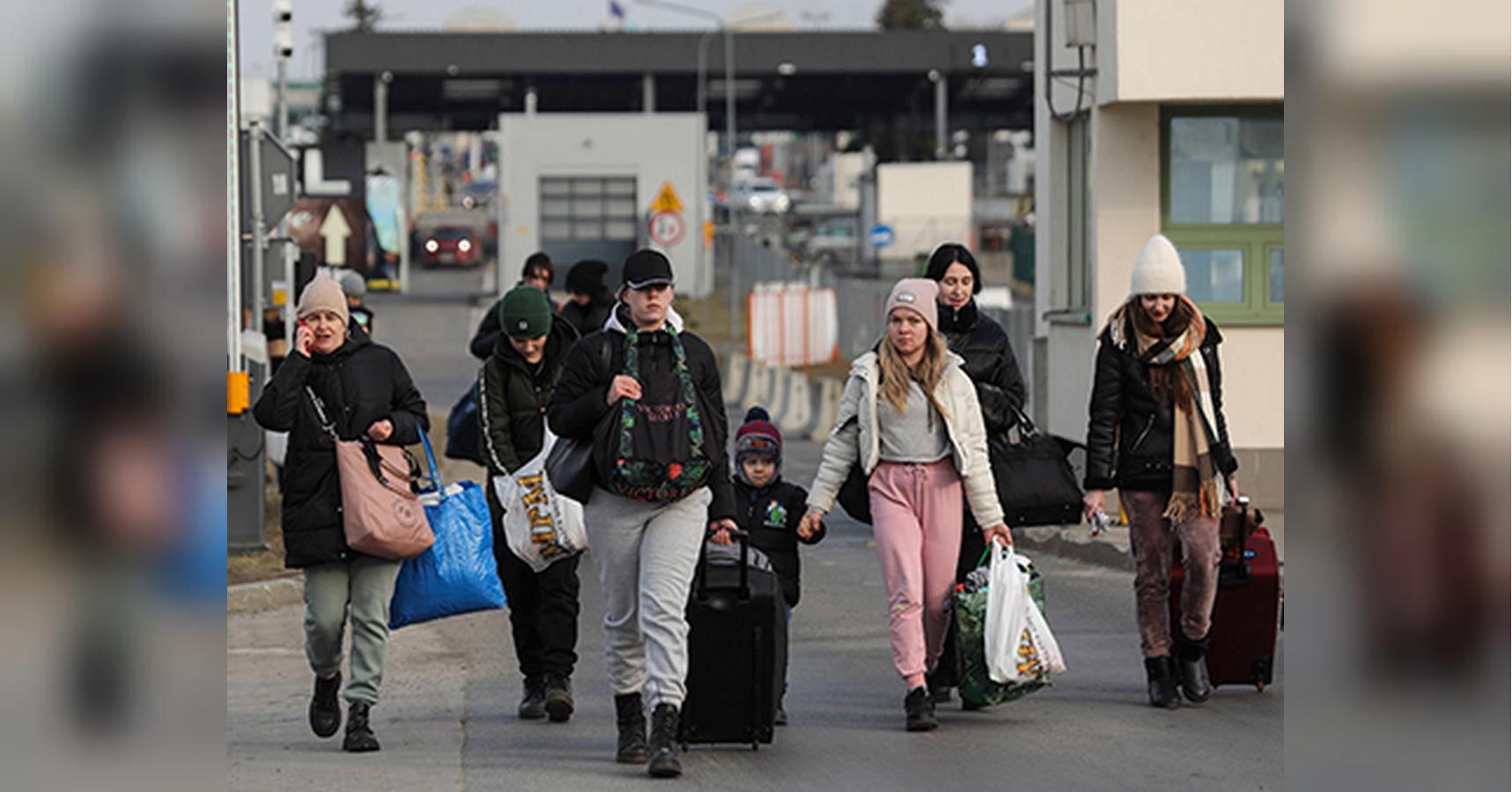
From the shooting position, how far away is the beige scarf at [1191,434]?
9500mm

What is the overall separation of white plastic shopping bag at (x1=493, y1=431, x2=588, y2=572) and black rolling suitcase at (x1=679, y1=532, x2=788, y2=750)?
2.11ft

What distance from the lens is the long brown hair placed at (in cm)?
959

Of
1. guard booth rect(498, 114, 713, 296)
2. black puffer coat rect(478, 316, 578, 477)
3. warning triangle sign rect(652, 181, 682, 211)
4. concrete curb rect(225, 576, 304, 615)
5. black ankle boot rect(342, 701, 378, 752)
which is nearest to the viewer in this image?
black ankle boot rect(342, 701, 378, 752)

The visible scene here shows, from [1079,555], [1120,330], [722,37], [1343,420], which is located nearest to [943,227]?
[722,37]

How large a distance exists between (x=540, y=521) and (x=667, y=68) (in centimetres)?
6756

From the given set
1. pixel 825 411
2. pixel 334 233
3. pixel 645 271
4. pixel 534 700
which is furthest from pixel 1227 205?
pixel 334 233

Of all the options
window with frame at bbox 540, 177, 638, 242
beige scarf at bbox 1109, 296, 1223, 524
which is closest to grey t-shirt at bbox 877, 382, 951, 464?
beige scarf at bbox 1109, 296, 1223, 524

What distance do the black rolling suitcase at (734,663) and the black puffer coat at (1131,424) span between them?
168 cm

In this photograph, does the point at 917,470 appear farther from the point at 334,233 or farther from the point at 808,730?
the point at 334,233

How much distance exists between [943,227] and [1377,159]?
66.9 meters

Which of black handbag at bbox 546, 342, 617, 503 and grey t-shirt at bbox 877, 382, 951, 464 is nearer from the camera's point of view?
black handbag at bbox 546, 342, 617, 503

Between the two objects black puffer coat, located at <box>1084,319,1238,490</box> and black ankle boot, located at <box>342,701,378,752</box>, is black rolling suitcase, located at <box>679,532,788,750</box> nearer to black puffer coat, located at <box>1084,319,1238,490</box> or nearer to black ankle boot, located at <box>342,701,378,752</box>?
black ankle boot, located at <box>342,701,378,752</box>

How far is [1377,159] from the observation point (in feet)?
10.4

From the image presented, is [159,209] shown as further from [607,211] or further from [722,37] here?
[722,37]
